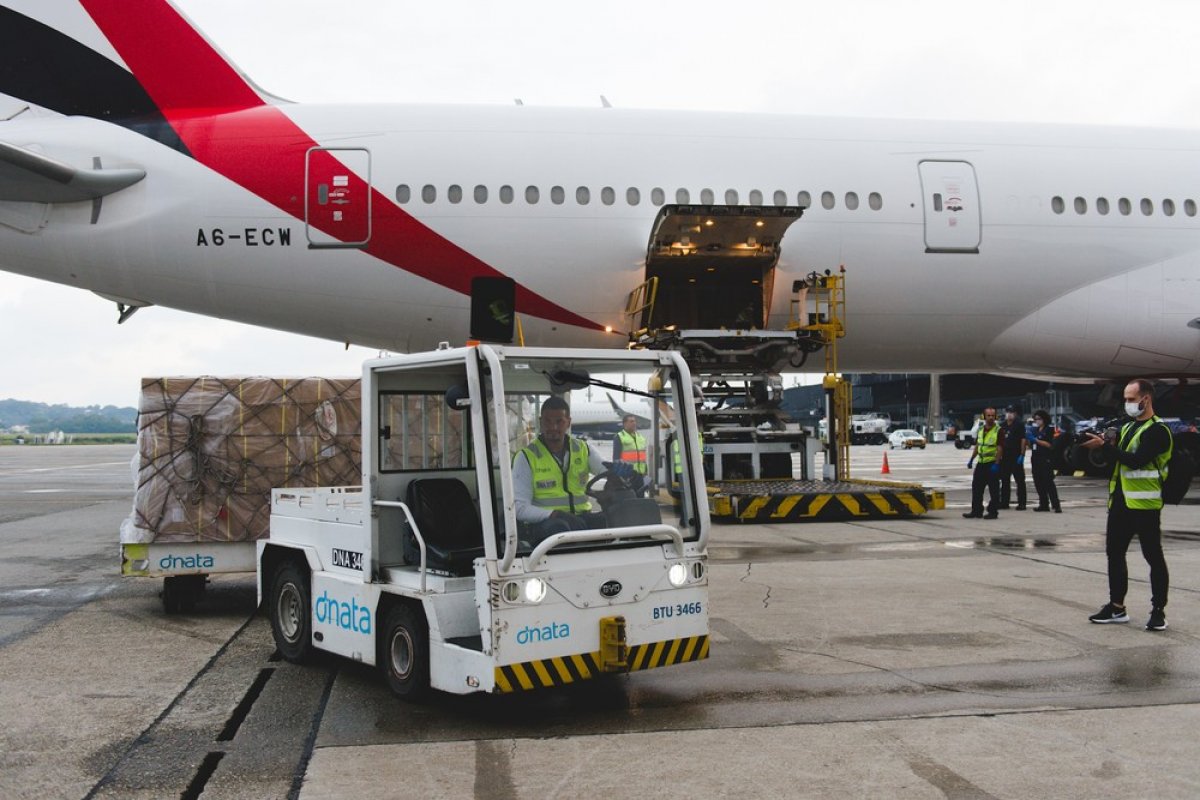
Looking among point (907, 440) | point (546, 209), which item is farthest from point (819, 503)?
point (907, 440)

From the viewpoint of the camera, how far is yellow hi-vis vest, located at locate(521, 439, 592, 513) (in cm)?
583

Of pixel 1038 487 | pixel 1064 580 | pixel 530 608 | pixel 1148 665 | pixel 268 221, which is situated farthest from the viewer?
pixel 1038 487

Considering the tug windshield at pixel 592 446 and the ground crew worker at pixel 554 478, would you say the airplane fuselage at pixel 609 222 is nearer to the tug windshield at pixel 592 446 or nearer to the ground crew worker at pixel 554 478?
the tug windshield at pixel 592 446

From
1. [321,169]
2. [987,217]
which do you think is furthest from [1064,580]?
[321,169]

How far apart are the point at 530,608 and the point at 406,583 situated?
95 centimetres

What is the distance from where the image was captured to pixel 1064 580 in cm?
1002

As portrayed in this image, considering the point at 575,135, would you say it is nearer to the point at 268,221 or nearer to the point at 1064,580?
the point at 268,221

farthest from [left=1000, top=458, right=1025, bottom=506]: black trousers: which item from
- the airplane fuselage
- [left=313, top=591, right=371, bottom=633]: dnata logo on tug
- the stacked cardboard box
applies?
[left=313, top=591, right=371, bottom=633]: dnata logo on tug

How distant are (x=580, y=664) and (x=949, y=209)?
1285 cm

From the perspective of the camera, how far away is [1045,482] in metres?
16.7

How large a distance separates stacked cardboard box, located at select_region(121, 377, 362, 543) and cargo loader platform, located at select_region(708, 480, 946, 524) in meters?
6.94

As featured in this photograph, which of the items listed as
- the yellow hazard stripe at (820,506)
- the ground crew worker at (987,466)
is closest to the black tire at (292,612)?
the yellow hazard stripe at (820,506)

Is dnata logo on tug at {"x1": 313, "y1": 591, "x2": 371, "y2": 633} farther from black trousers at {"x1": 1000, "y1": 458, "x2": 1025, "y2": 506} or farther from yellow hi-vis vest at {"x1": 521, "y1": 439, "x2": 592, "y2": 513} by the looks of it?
black trousers at {"x1": 1000, "y1": 458, "x2": 1025, "y2": 506}

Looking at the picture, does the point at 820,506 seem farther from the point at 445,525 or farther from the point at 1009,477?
the point at 445,525
